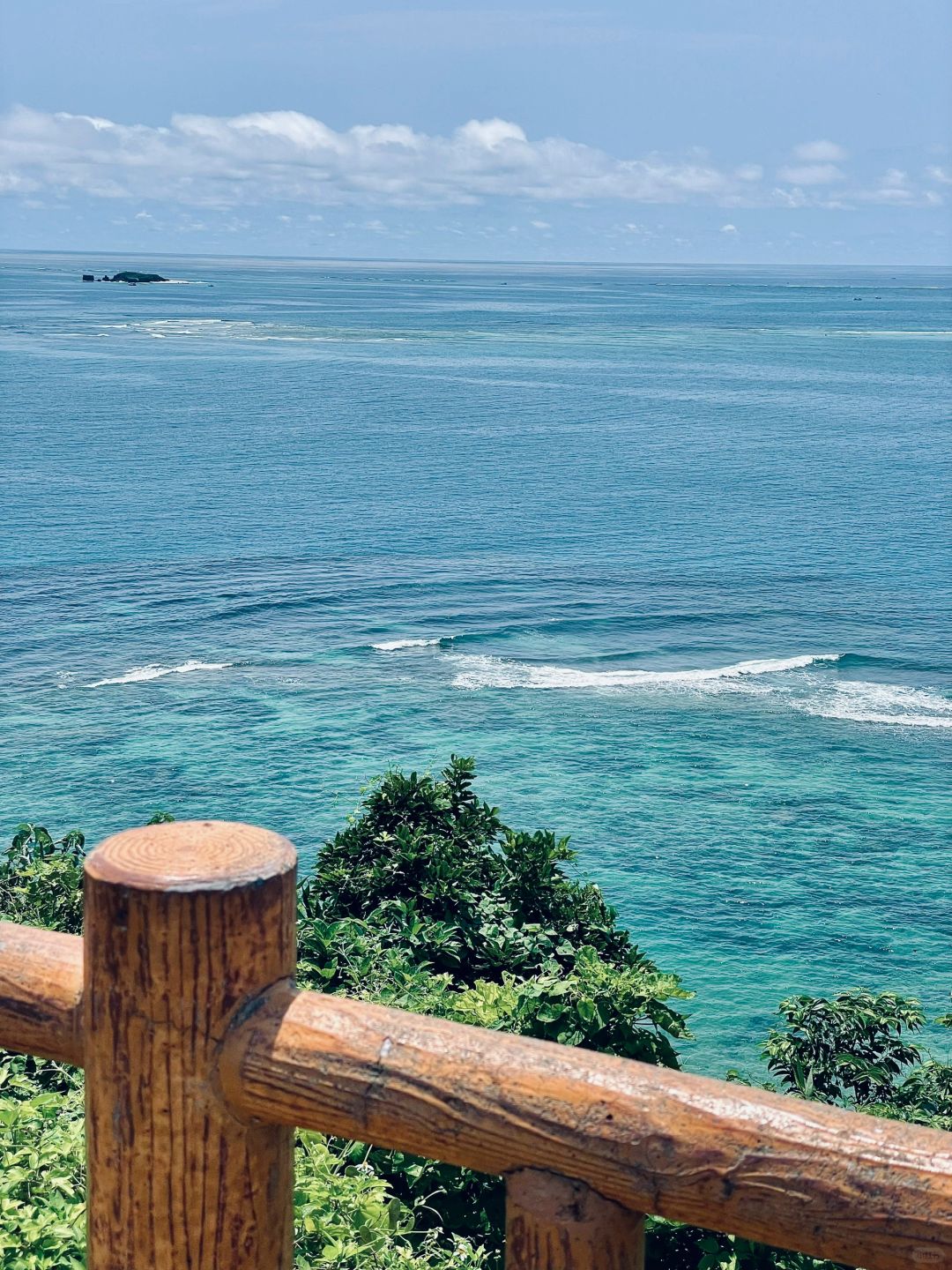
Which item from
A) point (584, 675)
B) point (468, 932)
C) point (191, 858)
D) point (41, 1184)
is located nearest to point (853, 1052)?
point (468, 932)

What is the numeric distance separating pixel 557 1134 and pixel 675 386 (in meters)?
102

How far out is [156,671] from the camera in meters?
36.5

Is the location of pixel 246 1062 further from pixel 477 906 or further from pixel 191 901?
pixel 477 906

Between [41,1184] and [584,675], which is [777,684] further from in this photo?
[41,1184]

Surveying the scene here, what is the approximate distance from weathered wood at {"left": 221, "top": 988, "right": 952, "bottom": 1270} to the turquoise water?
19.3m

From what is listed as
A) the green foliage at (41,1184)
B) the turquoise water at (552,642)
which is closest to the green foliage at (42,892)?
the green foliage at (41,1184)

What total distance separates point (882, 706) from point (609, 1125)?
116 ft

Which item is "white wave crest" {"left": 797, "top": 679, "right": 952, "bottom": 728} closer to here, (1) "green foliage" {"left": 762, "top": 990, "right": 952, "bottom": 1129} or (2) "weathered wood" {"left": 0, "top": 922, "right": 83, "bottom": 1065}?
(1) "green foliage" {"left": 762, "top": 990, "right": 952, "bottom": 1129}

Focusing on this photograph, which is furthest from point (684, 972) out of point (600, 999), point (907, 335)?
point (907, 335)

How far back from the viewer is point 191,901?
84.7 inches

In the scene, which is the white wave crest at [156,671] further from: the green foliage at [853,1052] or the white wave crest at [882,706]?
the green foliage at [853,1052]

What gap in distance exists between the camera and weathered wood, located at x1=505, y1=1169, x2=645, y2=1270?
216cm

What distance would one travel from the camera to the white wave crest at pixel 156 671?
35.8m

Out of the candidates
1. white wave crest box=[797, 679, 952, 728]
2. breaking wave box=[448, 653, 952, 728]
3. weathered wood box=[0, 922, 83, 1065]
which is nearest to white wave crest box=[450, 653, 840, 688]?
breaking wave box=[448, 653, 952, 728]
